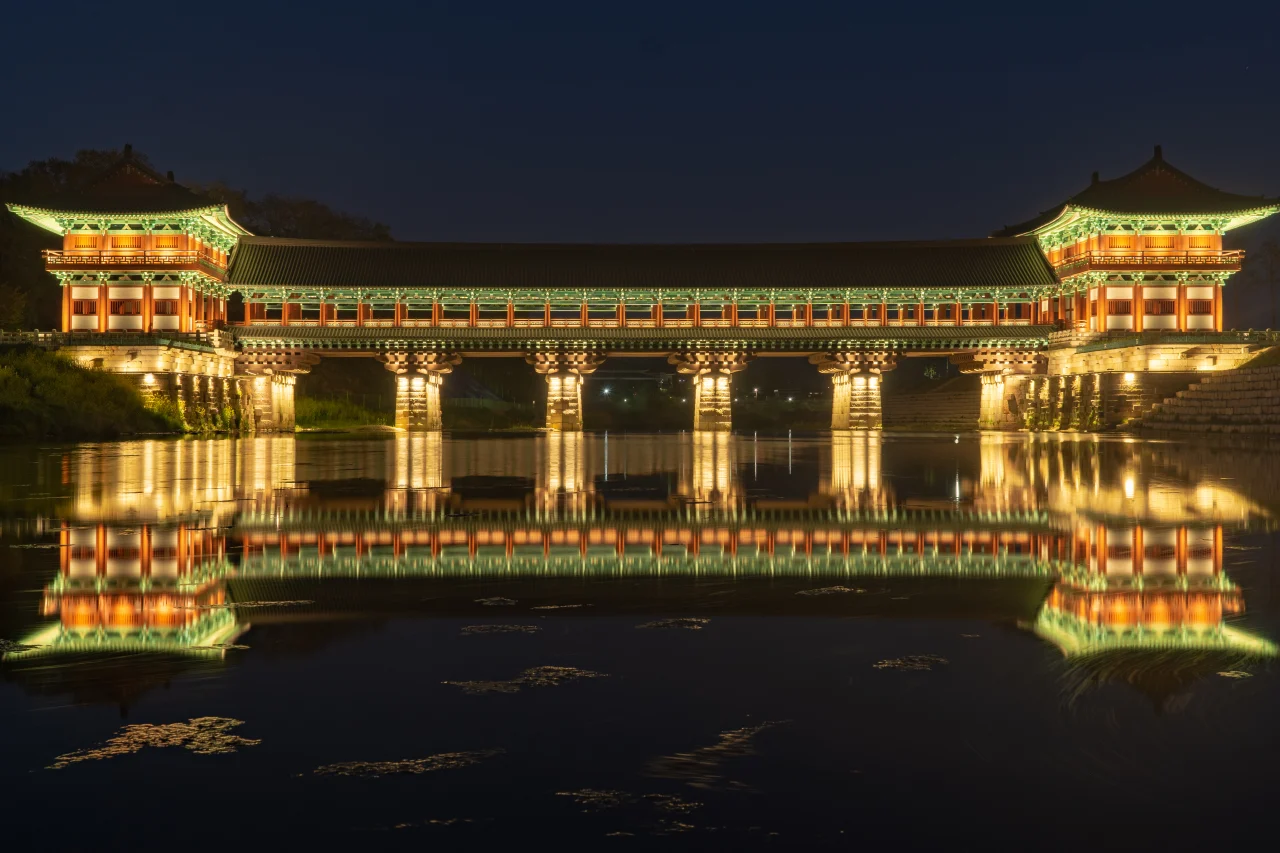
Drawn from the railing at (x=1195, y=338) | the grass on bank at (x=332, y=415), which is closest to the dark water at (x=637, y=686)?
the railing at (x=1195, y=338)

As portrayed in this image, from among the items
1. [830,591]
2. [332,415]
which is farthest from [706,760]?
[332,415]

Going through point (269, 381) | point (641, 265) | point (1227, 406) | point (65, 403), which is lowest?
point (1227, 406)

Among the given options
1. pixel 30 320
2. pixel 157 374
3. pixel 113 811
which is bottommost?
pixel 113 811

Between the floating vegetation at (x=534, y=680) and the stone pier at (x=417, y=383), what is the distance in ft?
166

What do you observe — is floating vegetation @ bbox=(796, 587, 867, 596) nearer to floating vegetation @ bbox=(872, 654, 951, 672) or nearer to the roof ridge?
floating vegetation @ bbox=(872, 654, 951, 672)

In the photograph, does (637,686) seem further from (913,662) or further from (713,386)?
(713,386)

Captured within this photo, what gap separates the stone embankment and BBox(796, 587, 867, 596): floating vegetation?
102 ft

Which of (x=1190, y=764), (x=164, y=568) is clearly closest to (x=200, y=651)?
(x=164, y=568)

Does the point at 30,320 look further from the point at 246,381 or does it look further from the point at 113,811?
the point at 113,811

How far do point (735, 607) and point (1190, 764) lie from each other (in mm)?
2879

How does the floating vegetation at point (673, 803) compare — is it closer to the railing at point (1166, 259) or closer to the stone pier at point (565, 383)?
the stone pier at point (565, 383)

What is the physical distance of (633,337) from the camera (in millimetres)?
53219

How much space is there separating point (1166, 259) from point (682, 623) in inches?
2151

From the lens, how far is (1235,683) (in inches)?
160
